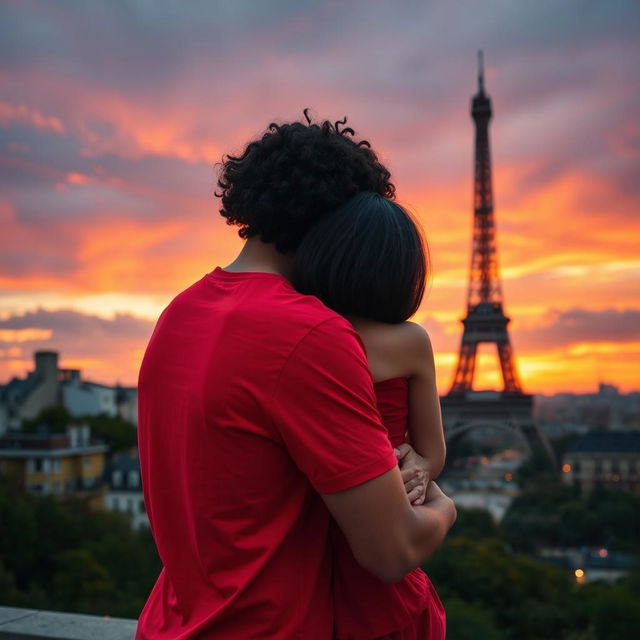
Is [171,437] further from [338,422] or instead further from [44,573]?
[44,573]

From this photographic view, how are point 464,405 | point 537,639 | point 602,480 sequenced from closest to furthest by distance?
point 537,639 < point 464,405 < point 602,480

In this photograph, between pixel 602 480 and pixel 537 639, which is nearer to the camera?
pixel 537 639

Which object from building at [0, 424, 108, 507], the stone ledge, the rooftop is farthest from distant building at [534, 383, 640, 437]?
the stone ledge

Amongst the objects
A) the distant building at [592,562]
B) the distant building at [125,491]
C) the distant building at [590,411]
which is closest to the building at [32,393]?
the distant building at [125,491]

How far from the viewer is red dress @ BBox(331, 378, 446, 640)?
1439mm

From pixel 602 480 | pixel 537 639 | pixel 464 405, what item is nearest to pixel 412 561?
pixel 537 639

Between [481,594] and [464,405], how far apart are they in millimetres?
17891

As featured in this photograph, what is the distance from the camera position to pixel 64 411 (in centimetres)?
3822

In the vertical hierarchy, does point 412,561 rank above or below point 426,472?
below

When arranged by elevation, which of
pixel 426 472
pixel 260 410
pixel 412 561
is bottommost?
pixel 412 561

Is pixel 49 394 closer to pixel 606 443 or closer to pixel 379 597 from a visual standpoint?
pixel 606 443

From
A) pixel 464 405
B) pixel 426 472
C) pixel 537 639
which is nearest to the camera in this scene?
pixel 426 472

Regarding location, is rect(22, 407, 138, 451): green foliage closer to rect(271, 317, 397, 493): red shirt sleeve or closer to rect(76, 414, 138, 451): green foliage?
rect(76, 414, 138, 451): green foliage

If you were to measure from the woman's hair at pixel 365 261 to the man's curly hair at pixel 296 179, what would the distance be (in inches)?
1.5
